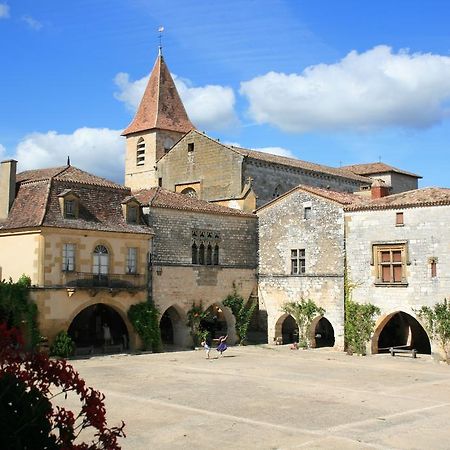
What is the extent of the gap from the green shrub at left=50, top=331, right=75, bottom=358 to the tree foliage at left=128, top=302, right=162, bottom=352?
3510mm

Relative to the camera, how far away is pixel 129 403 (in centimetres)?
1909

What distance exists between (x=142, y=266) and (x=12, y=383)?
80.8 ft

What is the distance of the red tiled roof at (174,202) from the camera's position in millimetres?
32969

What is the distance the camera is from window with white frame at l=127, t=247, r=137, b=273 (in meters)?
31.4

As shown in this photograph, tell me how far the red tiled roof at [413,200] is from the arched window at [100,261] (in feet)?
38.3

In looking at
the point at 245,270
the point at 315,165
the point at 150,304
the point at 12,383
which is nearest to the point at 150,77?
the point at 315,165

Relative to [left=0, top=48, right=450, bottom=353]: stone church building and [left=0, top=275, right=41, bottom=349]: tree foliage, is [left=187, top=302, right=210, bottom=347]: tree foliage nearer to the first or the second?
[left=0, top=48, right=450, bottom=353]: stone church building

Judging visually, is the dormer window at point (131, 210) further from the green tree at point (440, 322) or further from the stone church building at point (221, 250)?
the green tree at point (440, 322)

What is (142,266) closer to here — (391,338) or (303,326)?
(303,326)

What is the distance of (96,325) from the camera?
110ft

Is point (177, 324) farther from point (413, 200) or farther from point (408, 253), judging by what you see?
point (413, 200)

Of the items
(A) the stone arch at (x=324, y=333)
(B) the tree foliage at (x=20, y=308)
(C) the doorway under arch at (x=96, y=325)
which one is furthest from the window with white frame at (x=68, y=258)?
(A) the stone arch at (x=324, y=333)

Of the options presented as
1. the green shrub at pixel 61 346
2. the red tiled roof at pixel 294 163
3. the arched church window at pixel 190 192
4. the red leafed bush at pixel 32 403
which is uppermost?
the red tiled roof at pixel 294 163

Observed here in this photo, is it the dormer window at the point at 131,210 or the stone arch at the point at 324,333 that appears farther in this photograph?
the stone arch at the point at 324,333
